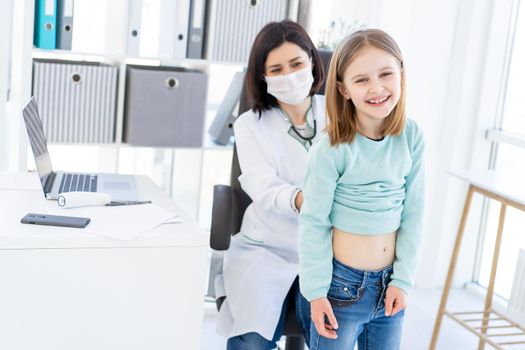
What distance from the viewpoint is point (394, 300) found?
1.78 metres

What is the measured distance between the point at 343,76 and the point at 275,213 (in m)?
0.55

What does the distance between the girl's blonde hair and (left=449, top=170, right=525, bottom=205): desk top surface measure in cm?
79

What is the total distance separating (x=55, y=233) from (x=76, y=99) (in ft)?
3.68

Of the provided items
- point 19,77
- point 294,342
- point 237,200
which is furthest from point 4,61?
point 294,342

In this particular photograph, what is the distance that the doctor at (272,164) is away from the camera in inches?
81.9

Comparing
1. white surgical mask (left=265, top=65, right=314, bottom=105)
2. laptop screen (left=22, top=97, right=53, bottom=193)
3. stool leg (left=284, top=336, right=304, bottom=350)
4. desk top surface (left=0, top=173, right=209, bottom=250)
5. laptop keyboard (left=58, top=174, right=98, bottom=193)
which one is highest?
white surgical mask (left=265, top=65, right=314, bottom=105)

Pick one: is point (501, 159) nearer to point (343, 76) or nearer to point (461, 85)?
point (461, 85)

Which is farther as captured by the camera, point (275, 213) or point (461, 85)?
point (461, 85)

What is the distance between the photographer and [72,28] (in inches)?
108

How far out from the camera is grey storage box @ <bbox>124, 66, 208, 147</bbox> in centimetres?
285

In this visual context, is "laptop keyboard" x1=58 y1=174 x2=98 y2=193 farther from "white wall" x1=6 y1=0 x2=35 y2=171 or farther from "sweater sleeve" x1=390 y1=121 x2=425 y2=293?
"sweater sleeve" x1=390 y1=121 x2=425 y2=293

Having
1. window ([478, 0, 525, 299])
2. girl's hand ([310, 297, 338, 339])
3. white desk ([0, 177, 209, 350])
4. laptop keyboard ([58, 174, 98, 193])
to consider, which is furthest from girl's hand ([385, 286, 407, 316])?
window ([478, 0, 525, 299])

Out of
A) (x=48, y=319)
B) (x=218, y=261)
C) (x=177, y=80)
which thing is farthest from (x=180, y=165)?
(x=48, y=319)

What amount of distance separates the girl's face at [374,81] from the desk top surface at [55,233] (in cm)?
49
